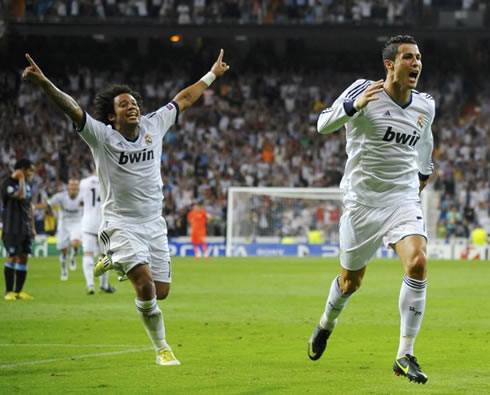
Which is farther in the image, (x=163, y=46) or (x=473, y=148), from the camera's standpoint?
(x=163, y=46)

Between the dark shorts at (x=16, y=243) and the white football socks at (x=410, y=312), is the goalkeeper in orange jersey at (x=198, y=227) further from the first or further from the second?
the white football socks at (x=410, y=312)

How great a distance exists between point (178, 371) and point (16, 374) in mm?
1451

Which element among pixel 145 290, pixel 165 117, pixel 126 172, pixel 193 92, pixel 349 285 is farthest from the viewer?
pixel 193 92

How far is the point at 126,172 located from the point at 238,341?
3.45 metres

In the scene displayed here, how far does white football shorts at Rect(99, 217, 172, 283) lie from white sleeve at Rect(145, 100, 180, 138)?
910mm

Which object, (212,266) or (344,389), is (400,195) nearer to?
(344,389)

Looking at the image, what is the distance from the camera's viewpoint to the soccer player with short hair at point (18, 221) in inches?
702

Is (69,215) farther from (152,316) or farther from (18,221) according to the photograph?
(152,316)

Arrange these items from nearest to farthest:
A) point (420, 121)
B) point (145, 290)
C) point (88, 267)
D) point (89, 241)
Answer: point (420, 121) → point (145, 290) → point (88, 267) → point (89, 241)

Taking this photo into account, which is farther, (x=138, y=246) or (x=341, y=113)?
(x=138, y=246)

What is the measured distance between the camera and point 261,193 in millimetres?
39000

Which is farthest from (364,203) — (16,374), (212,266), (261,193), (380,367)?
(261,193)

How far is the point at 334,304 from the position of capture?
960cm

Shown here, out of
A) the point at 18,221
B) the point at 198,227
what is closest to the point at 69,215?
the point at 18,221
